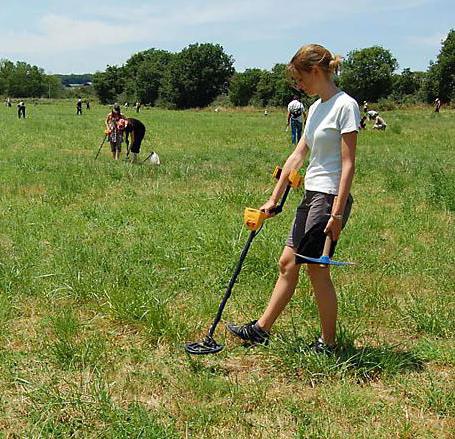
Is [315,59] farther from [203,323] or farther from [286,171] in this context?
[203,323]

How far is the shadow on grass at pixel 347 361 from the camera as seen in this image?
362cm

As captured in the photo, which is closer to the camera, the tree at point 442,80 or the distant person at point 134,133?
the distant person at point 134,133

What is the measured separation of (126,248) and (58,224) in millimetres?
1466

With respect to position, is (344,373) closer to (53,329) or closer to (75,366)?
(75,366)

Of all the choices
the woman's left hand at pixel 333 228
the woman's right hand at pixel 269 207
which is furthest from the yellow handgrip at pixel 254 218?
the woman's left hand at pixel 333 228

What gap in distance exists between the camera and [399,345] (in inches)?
159

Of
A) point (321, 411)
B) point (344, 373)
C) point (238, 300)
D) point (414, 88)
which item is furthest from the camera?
point (414, 88)

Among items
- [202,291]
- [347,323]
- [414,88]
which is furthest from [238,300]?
[414,88]

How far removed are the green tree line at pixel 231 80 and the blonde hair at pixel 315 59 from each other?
60986 mm

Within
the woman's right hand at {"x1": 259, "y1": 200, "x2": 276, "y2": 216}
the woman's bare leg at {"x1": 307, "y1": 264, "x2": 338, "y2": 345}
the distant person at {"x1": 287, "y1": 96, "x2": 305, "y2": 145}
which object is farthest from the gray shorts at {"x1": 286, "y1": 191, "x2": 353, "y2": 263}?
the distant person at {"x1": 287, "y1": 96, "x2": 305, "y2": 145}

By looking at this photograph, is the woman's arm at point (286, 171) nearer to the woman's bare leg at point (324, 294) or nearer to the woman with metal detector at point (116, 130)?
the woman's bare leg at point (324, 294)

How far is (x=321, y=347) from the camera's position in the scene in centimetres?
379

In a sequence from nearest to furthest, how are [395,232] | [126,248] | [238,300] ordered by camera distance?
1. [238,300]
2. [126,248]
3. [395,232]

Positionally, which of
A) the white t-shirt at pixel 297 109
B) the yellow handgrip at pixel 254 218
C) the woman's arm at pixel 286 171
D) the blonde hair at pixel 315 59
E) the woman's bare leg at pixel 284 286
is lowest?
the woman's bare leg at pixel 284 286
